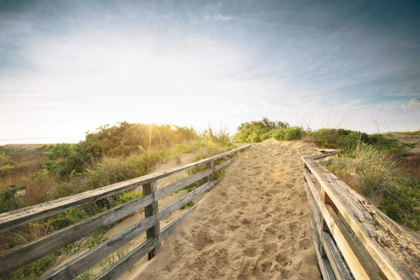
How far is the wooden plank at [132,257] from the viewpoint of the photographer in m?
2.30

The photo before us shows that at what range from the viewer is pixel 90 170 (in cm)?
726

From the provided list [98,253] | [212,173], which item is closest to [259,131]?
[212,173]

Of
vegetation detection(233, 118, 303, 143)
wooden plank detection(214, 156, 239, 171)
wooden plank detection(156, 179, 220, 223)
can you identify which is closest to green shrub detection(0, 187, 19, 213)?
wooden plank detection(156, 179, 220, 223)

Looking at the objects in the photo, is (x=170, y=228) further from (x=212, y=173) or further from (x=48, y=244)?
(x=212, y=173)

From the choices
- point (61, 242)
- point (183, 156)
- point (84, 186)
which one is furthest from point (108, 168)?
point (61, 242)

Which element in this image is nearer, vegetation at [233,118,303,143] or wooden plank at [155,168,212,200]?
wooden plank at [155,168,212,200]

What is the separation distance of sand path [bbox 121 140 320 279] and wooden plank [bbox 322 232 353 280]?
0.61 m

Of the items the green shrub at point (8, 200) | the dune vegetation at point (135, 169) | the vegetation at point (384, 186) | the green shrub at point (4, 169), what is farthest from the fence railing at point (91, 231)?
the green shrub at point (4, 169)

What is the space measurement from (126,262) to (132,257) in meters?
0.10

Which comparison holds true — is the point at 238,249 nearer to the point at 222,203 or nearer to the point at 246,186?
the point at 222,203

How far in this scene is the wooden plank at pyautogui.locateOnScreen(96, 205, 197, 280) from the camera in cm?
230

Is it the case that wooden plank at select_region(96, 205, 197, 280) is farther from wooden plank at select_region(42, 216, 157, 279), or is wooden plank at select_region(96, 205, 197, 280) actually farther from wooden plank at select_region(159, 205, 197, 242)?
wooden plank at select_region(42, 216, 157, 279)

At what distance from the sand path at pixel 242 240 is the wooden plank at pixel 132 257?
0.15 meters

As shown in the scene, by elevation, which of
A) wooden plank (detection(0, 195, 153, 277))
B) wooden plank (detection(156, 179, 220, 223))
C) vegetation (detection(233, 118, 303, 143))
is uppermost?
vegetation (detection(233, 118, 303, 143))
